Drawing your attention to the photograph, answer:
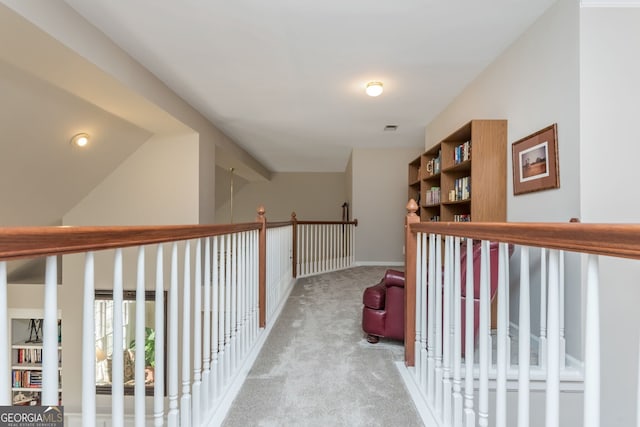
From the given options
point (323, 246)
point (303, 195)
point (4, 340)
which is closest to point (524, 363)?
point (4, 340)

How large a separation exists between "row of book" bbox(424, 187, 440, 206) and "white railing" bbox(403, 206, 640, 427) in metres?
1.66

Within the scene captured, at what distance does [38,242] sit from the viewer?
2.16 feet

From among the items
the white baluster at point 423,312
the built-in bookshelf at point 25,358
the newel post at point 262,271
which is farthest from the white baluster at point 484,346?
the built-in bookshelf at point 25,358

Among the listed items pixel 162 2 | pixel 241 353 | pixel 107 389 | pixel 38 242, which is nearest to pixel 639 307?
pixel 241 353

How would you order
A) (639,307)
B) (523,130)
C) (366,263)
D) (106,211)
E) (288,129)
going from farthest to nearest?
(366,263) < (288,129) < (106,211) < (523,130) < (639,307)

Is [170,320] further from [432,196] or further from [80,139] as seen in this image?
[432,196]

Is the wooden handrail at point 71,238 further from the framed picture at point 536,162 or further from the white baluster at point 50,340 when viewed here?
the framed picture at point 536,162

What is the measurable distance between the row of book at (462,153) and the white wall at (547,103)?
32 centimetres

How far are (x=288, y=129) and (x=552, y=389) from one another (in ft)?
15.3

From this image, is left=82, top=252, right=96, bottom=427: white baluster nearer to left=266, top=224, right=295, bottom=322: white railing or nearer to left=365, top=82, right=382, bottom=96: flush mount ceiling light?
left=266, top=224, right=295, bottom=322: white railing

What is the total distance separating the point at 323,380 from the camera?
1917mm

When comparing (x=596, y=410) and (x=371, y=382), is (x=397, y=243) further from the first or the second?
(x=596, y=410)

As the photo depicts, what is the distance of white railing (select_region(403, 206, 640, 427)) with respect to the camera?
2.22 ft

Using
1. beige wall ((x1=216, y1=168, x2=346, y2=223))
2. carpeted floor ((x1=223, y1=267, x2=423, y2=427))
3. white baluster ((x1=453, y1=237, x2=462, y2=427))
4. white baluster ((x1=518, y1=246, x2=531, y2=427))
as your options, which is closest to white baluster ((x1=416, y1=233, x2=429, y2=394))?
carpeted floor ((x1=223, y1=267, x2=423, y2=427))
